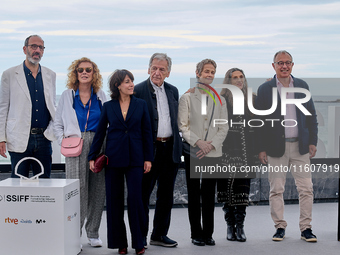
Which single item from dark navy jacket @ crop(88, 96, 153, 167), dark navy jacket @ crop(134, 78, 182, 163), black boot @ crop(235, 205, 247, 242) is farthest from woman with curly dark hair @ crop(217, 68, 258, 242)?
dark navy jacket @ crop(88, 96, 153, 167)

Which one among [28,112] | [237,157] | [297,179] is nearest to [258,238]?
[297,179]

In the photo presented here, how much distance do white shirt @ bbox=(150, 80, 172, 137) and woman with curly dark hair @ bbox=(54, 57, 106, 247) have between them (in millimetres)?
470

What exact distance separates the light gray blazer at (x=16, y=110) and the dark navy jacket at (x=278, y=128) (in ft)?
5.96

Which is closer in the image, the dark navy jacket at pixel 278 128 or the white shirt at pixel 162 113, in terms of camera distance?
the white shirt at pixel 162 113

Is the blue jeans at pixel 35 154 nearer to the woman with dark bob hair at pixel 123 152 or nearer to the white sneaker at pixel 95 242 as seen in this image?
the woman with dark bob hair at pixel 123 152

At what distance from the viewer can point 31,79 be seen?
14.6ft

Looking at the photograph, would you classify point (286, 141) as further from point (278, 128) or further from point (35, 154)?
point (35, 154)

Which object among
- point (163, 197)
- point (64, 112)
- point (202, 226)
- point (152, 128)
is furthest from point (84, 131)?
point (202, 226)

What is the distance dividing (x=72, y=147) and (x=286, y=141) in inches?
72.1

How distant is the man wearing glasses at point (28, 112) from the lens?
4348mm

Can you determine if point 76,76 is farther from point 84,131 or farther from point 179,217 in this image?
point 179,217

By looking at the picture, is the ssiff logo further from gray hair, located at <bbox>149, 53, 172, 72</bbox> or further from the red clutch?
the red clutch

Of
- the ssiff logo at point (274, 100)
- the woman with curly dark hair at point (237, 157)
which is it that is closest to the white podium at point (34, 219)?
the woman with curly dark hair at point (237, 157)

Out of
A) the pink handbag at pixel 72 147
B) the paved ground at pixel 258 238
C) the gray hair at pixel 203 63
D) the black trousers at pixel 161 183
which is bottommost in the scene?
the paved ground at pixel 258 238
